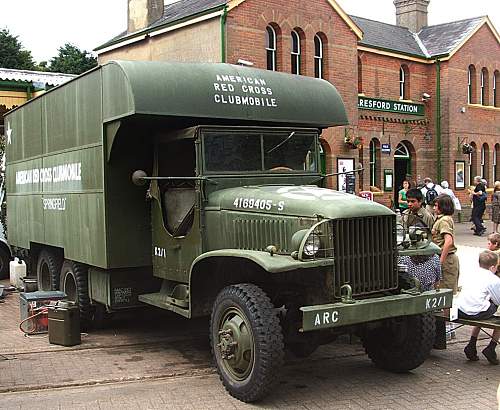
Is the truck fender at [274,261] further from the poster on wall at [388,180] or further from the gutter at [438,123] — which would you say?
the gutter at [438,123]

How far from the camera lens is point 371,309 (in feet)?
17.9

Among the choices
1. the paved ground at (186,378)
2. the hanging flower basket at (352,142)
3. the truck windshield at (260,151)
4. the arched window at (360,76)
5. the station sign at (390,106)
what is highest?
the arched window at (360,76)

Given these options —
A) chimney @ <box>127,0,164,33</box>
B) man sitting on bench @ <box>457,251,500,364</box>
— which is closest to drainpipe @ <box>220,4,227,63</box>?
chimney @ <box>127,0,164,33</box>

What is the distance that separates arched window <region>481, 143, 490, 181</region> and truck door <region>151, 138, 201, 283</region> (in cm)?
2414

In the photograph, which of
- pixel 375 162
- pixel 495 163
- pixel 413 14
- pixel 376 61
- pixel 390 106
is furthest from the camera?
pixel 413 14

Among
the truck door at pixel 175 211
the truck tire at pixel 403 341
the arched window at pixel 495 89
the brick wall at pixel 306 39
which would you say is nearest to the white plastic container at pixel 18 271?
the truck door at pixel 175 211

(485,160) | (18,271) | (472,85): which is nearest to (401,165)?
(485,160)

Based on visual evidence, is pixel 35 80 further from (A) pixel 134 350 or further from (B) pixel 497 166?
(B) pixel 497 166

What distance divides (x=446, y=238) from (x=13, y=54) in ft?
133

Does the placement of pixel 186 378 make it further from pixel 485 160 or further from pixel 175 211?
pixel 485 160

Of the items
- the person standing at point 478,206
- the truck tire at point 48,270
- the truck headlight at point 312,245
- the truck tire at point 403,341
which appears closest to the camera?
the truck headlight at point 312,245

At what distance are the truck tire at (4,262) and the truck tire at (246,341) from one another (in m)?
8.92

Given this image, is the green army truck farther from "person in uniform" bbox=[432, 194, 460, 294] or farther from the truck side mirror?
"person in uniform" bbox=[432, 194, 460, 294]

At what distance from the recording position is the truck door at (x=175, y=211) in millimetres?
6758
